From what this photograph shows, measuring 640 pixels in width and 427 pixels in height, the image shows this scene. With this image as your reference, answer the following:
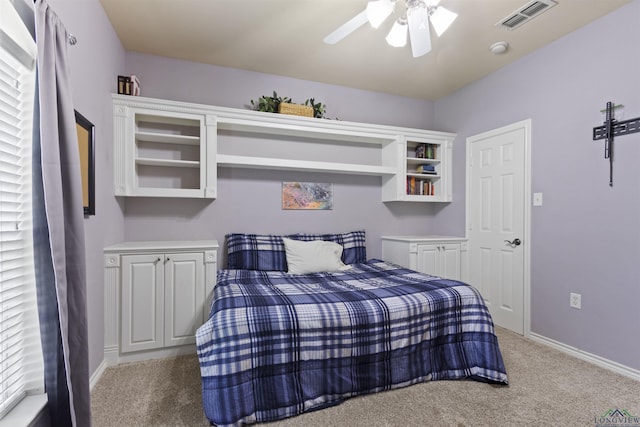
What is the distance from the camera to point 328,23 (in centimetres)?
244

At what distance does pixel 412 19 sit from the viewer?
6.22ft

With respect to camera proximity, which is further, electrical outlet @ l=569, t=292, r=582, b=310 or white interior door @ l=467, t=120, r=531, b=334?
white interior door @ l=467, t=120, r=531, b=334

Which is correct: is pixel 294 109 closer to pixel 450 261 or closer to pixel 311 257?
pixel 311 257

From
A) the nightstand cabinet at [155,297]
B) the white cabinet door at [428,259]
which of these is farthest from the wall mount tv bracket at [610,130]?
the nightstand cabinet at [155,297]

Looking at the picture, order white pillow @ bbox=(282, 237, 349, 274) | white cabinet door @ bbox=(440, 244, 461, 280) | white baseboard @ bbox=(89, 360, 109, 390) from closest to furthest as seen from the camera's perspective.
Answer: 1. white baseboard @ bbox=(89, 360, 109, 390)
2. white pillow @ bbox=(282, 237, 349, 274)
3. white cabinet door @ bbox=(440, 244, 461, 280)

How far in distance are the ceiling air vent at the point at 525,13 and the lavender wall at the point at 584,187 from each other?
55 centimetres

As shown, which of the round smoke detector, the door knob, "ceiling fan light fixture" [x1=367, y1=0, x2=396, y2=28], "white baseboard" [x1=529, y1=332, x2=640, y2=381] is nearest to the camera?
"ceiling fan light fixture" [x1=367, y1=0, x2=396, y2=28]

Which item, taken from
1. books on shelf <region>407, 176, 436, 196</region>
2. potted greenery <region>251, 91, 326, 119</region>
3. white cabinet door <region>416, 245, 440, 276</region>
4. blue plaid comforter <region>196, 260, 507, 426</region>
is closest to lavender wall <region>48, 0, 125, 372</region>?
blue plaid comforter <region>196, 260, 507, 426</region>

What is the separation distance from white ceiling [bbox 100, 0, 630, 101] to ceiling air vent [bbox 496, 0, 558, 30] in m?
0.05

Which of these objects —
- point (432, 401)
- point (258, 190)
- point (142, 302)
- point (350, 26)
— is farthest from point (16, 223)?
point (432, 401)

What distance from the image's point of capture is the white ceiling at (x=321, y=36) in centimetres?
225

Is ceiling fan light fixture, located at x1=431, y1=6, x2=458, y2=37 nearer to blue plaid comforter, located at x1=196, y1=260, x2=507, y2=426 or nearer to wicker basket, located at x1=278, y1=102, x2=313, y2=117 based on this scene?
wicker basket, located at x1=278, y1=102, x2=313, y2=117

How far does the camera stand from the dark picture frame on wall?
1.93 m

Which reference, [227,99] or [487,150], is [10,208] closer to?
[227,99]
